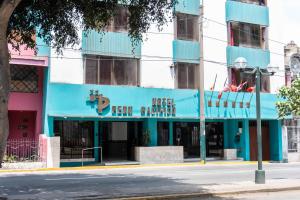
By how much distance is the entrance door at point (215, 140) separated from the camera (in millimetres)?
33969

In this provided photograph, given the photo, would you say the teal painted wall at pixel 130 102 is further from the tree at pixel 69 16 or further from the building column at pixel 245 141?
the tree at pixel 69 16

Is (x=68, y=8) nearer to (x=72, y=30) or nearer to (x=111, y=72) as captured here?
(x=72, y=30)

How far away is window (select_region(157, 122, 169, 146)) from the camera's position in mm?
31672

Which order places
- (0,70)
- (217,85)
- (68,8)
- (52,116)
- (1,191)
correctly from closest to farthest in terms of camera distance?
(0,70)
(68,8)
(1,191)
(52,116)
(217,85)

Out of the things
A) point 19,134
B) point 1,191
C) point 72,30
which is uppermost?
point 72,30

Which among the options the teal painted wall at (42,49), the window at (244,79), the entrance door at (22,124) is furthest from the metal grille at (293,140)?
the teal painted wall at (42,49)

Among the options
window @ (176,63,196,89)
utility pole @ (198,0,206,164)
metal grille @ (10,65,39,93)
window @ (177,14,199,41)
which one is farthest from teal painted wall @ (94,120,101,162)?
window @ (177,14,199,41)

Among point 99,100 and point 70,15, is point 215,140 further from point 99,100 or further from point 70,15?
point 70,15

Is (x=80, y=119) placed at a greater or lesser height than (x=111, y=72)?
lesser

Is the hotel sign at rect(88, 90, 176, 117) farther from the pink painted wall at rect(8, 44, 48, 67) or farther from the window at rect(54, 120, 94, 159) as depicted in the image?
the pink painted wall at rect(8, 44, 48, 67)

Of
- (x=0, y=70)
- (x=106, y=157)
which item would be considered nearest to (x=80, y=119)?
(x=106, y=157)

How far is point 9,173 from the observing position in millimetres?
23250

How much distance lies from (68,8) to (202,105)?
17.8 m

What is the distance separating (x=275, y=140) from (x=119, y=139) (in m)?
11.3
